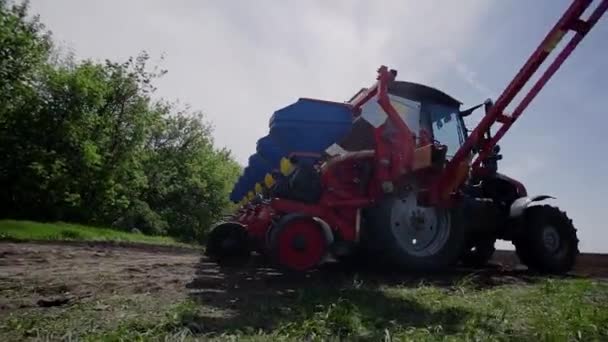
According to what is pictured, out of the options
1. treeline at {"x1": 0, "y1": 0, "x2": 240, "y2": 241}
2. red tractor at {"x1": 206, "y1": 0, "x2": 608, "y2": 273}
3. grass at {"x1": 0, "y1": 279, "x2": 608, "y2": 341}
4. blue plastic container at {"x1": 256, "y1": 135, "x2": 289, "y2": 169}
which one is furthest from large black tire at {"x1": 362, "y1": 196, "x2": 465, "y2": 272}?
treeline at {"x1": 0, "y1": 0, "x2": 240, "y2": 241}

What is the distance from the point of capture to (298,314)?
3.74 meters

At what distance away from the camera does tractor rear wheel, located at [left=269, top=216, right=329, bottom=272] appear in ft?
17.8

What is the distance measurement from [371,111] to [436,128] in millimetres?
2049

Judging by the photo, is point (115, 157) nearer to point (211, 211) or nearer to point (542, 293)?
point (211, 211)

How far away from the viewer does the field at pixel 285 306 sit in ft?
10.3

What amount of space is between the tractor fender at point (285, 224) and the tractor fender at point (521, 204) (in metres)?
3.22

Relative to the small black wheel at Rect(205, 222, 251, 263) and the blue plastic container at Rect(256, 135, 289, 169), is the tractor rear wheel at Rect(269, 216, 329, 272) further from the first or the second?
the blue plastic container at Rect(256, 135, 289, 169)

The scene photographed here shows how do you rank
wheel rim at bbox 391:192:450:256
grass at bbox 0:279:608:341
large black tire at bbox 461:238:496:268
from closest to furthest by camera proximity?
Result: 1. grass at bbox 0:279:608:341
2. wheel rim at bbox 391:192:450:256
3. large black tire at bbox 461:238:496:268

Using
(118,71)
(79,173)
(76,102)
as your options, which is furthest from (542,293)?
(118,71)

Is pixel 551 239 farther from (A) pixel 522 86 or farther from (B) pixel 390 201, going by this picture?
(B) pixel 390 201

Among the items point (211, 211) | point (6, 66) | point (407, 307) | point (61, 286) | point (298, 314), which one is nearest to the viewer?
point (298, 314)

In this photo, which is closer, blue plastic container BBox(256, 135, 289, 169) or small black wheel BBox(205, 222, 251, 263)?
small black wheel BBox(205, 222, 251, 263)

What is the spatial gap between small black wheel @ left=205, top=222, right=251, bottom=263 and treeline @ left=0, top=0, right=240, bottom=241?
1611cm

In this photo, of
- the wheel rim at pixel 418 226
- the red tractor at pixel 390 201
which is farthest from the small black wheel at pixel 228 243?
the wheel rim at pixel 418 226
